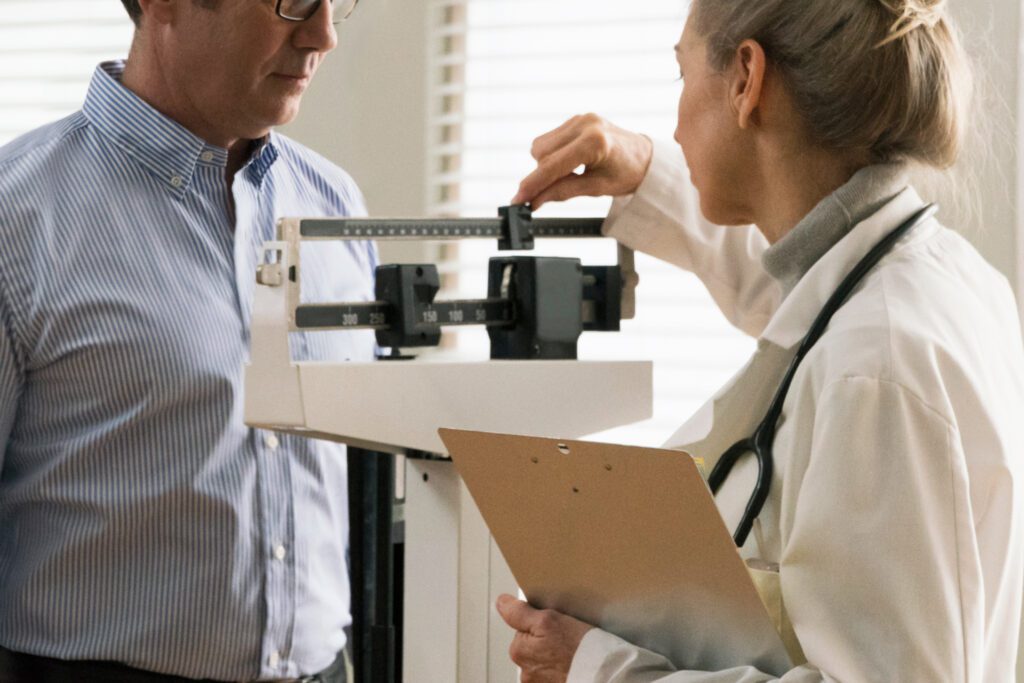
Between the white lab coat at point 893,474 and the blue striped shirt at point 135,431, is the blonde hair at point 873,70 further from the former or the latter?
the blue striped shirt at point 135,431

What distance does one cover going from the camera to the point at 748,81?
1.12m

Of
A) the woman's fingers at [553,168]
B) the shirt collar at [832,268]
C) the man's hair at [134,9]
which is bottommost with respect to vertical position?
the shirt collar at [832,268]

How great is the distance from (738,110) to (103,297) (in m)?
0.78

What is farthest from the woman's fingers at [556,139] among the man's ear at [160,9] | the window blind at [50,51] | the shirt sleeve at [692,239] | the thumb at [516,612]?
the window blind at [50,51]

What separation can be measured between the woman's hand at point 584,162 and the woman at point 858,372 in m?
0.25

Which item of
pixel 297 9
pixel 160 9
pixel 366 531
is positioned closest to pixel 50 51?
pixel 160 9

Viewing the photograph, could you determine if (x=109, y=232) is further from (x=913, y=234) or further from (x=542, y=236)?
(x=913, y=234)

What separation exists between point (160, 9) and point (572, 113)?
1016 mm

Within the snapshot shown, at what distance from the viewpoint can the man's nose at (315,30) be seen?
1.50 metres

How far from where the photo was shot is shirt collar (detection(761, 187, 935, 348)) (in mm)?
1068

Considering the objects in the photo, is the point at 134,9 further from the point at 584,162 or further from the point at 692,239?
the point at 692,239

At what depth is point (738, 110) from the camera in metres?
1.15

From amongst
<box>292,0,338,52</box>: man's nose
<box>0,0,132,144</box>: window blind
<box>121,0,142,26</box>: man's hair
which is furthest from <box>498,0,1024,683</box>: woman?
<box>0,0,132,144</box>: window blind

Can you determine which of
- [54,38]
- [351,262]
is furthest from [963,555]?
[54,38]
